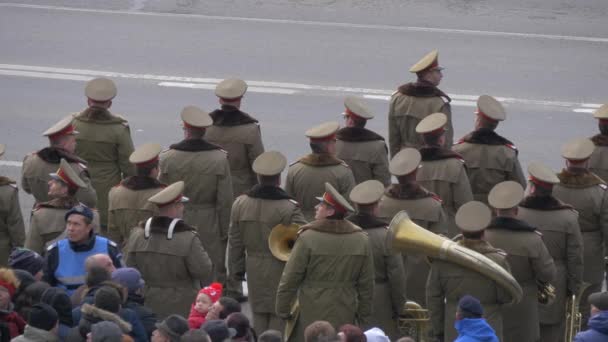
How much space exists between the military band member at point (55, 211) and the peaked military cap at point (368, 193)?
204cm

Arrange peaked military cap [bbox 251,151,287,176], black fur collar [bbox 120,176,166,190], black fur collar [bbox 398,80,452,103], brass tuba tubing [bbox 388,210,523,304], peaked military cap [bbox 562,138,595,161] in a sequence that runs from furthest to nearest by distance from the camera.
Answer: black fur collar [bbox 398,80,452,103], peaked military cap [bbox 562,138,595,161], black fur collar [bbox 120,176,166,190], peaked military cap [bbox 251,151,287,176], brass tuba tubing [bbox 388,210,523,304]

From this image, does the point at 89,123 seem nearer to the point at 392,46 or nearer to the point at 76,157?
the point at 76,157

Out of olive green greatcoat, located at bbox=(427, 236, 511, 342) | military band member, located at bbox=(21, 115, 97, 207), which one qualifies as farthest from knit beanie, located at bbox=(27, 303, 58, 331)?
military band member, located at bbox=(21, 115, 97, 207)

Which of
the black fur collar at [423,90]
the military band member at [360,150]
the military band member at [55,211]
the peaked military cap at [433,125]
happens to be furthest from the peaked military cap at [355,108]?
the military band member at [55,211]

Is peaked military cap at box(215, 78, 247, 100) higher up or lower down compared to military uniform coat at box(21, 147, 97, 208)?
higher up

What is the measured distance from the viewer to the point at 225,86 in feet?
39.8

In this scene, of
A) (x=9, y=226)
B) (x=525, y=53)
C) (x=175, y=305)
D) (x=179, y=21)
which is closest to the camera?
(x=175, y=305)

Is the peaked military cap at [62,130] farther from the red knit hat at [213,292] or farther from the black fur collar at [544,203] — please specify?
the black fur collar at [544,203]

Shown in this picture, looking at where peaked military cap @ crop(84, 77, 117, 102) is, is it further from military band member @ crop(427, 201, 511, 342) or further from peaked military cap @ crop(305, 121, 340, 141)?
military band member @ crop(427, 201, 511, 342)

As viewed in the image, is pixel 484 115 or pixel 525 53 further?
pixel 525 53

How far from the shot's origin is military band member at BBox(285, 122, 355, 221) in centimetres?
1113

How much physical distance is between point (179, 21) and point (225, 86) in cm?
921

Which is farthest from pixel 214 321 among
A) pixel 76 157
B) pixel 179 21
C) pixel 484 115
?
pixel 179 21

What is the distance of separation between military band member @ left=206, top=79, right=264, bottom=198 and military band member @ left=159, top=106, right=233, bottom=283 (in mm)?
599
